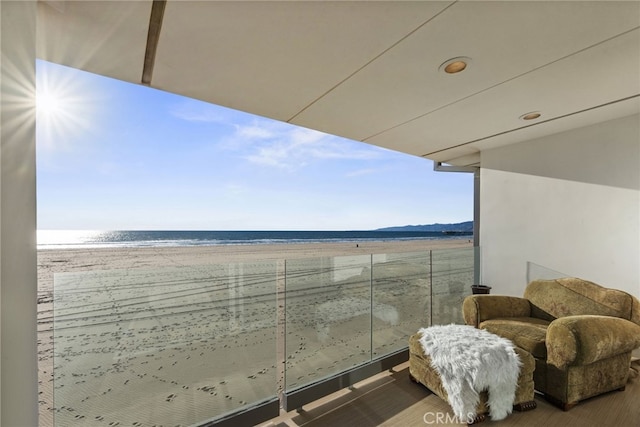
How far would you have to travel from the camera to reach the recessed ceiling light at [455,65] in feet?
5.47

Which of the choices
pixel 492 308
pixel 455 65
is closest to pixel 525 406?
pixel 492 308

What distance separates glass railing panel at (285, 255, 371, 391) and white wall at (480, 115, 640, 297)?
2.04m

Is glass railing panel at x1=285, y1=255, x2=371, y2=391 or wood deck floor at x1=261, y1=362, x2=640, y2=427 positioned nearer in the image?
wood deck floor at x1=261, y1=362, x2=640, y2=427

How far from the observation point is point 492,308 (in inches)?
104

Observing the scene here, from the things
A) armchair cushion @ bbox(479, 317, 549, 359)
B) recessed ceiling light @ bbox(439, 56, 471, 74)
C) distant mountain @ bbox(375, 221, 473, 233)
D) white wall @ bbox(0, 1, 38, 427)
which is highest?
recessed ceiling light @ bbox(439, 56, 471, 74)

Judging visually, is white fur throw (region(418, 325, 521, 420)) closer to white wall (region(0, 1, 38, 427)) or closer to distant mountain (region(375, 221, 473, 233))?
white wall (region(0, 1, 38, 427))

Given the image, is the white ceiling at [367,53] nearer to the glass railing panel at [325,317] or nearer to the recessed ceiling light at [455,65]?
the recessed ceiling light at [455,65]

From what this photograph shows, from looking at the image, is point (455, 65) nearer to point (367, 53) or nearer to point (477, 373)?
point (367, 53)

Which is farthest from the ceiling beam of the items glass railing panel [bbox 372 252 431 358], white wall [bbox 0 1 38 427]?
glass railing panel [bbox 372 252 431 358]

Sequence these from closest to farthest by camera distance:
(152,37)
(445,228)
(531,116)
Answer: (152,37) → (531,116) → (445,228)

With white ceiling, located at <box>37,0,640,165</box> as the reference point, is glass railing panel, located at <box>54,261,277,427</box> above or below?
below

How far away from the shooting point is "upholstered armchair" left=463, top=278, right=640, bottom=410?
189 centimetres
